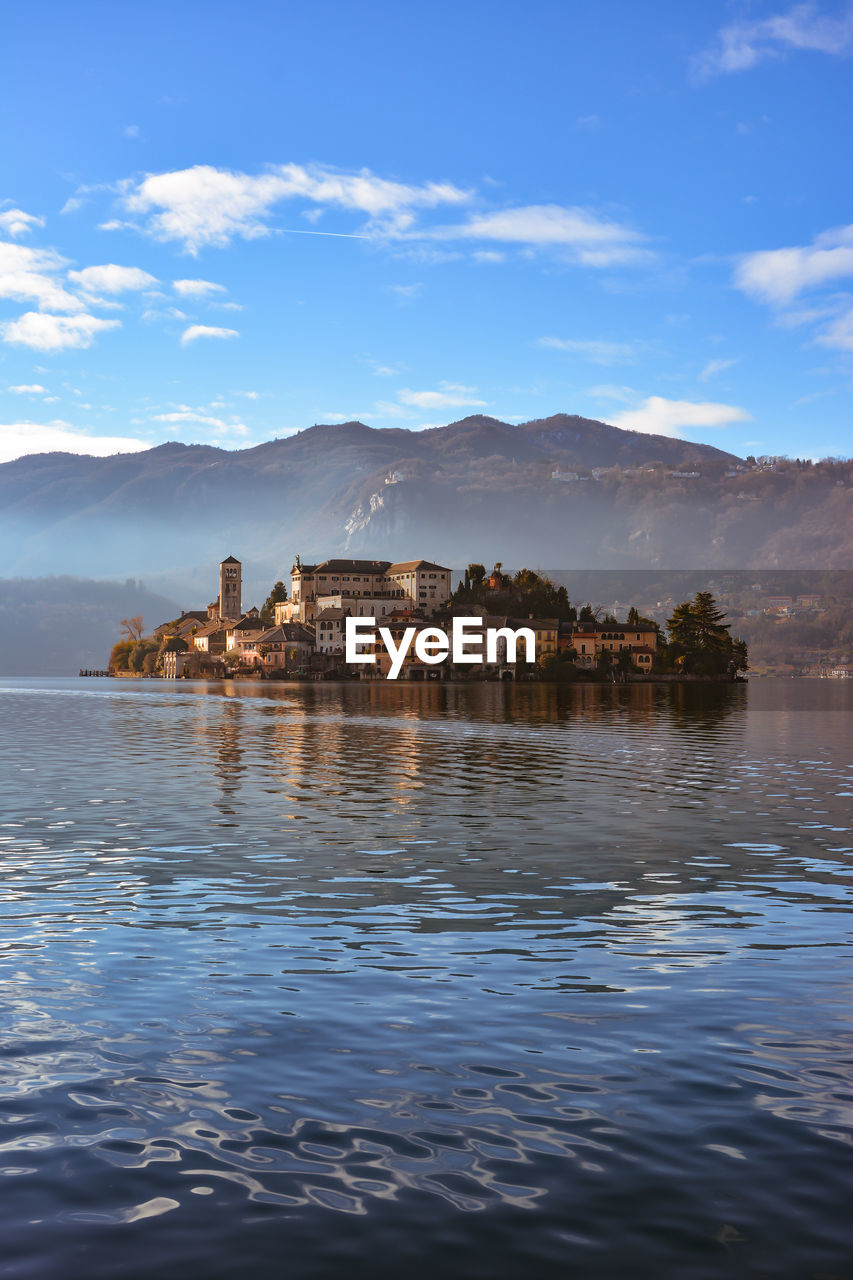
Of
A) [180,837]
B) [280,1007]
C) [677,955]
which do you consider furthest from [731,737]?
[280,1007]

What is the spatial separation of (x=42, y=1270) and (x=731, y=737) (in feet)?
251

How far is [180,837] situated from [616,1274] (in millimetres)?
24476

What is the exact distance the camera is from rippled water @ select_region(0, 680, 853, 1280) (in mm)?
9117

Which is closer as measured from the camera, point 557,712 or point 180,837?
point 180,837

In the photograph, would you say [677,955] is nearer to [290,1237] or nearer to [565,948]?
[565,948]

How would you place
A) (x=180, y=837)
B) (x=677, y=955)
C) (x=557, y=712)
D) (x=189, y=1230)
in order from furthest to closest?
(x=557, y=712) → (x=180, y=837) → (x=677, y=955) → (x=189, y=1230)

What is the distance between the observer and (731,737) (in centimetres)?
8075

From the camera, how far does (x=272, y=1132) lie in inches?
429

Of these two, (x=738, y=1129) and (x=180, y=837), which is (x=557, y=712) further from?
(x=738, y=1129)

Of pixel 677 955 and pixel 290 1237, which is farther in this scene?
pixel 677 955

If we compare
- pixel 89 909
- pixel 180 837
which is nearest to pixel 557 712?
pixel 180 837

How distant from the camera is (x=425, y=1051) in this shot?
1320 cm

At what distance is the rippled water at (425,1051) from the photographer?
359 inches

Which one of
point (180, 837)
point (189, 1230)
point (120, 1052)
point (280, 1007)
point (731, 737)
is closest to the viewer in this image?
point (189, 1230)
